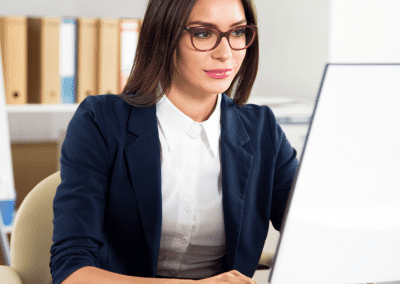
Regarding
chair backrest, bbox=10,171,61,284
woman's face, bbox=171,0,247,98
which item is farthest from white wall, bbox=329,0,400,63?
chair backrest, bbox=10,171,61,284

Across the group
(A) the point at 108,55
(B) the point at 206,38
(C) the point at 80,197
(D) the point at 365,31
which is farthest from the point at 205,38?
(D) the point at 365,31

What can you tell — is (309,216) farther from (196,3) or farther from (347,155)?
(196,3)

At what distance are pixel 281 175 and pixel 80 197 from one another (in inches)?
17.6

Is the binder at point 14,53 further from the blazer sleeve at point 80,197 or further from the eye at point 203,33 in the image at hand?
the eye at point 203,33

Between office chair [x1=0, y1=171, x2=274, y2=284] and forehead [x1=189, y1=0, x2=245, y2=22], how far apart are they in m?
0.50

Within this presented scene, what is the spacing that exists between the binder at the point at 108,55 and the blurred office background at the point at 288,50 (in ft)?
0.69

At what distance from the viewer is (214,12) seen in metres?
0.85

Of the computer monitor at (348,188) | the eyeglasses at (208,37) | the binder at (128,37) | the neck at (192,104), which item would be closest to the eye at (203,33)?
the eyeglasses at (208,37)

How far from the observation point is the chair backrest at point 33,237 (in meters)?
0.96

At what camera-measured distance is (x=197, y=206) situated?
3.12 ft

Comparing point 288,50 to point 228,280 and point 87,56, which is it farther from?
point 228,280

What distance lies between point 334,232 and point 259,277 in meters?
1.00

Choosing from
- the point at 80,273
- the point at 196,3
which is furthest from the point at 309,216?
the point at 196,3

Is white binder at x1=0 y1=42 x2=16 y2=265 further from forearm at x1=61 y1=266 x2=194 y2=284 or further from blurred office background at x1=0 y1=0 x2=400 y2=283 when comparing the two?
forearm at x1=61 y1=266 x2=194 y2=284
